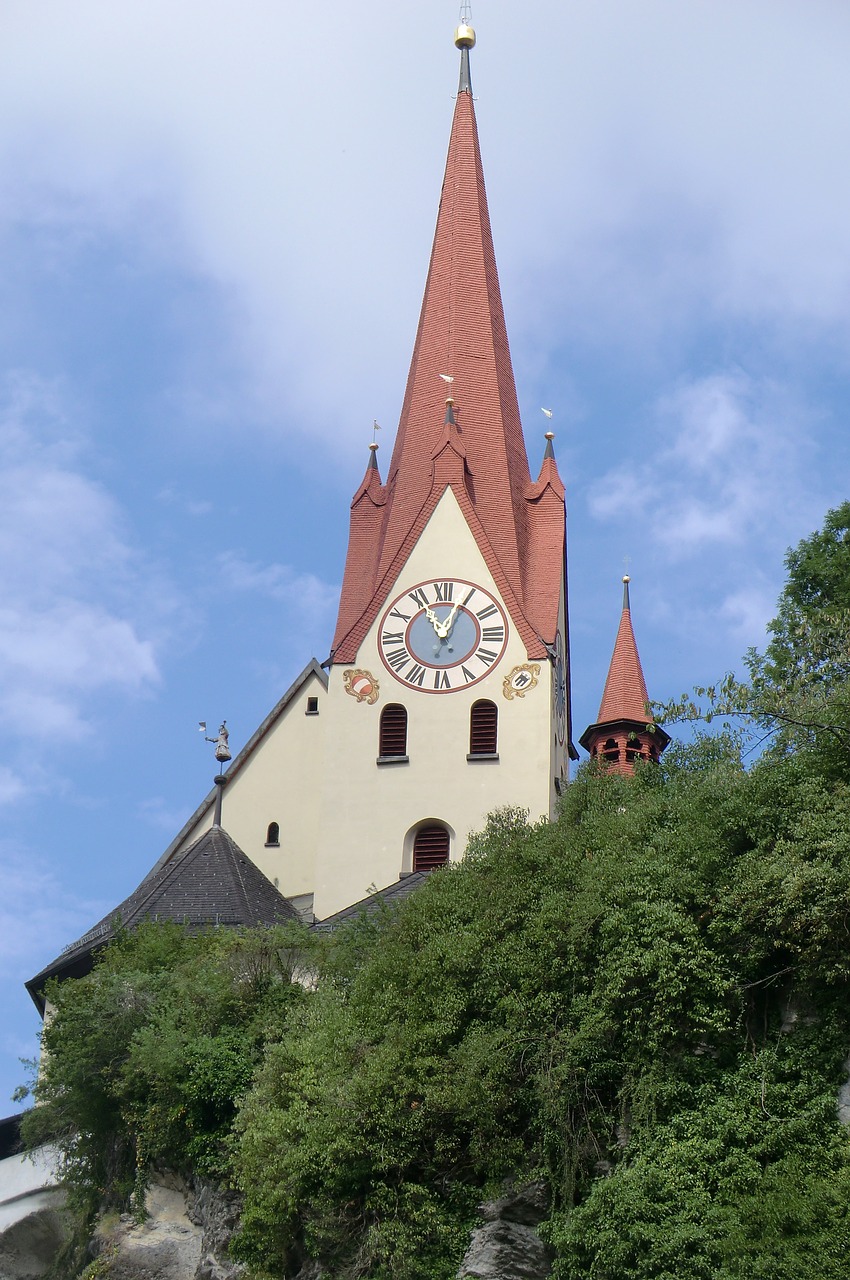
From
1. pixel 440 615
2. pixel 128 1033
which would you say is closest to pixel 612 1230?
pixel 128 1033

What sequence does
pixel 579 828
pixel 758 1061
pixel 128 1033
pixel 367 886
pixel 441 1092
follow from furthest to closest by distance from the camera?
1. pixel 367 886
2. pixel 128 1033
3. pixel 579 828
4. pixel 441 1092
5. pixel 758 1061

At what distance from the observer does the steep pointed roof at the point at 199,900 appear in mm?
32531

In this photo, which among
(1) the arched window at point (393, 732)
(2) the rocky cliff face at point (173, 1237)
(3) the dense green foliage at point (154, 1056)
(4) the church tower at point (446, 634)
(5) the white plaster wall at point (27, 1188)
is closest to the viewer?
(2) the rocky cliff face at point (173, 1237)

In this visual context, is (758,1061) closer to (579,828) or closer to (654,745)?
(579,828)

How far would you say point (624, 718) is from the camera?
4006cm

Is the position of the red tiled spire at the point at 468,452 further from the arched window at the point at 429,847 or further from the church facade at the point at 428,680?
the arched window at the point at 429,847

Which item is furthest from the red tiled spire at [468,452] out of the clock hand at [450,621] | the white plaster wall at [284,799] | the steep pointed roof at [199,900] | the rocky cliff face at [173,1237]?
the rocky cliff face at [173,1237]

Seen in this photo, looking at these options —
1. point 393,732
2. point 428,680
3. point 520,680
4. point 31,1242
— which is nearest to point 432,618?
point 428,680

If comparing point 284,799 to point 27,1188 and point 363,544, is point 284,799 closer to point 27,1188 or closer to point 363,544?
point 363,544

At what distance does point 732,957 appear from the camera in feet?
72.9

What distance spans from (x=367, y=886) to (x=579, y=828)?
9506 millimetres

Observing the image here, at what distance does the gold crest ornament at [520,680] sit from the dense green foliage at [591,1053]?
888cm

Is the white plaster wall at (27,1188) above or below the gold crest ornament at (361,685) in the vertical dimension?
below

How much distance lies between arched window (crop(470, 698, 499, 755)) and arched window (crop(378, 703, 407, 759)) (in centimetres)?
118
